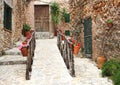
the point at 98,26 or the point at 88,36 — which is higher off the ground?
the point at 98,26

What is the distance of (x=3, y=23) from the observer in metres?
12.8

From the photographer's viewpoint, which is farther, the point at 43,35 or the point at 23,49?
the point at 43,35

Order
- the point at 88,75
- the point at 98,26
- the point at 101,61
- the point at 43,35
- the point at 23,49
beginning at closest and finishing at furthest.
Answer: the point at 88,75, the point at 101,61, the point at 98,26, the point at 23,49, the point at 43,35

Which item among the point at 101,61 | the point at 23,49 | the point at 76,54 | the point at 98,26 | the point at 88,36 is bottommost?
the point at 76,54

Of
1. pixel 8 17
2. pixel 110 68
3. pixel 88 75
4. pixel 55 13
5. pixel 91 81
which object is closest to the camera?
pixel 91 81

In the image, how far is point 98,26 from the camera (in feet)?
33.4

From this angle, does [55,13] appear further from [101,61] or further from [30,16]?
[101,61]

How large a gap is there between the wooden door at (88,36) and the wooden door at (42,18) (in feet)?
30.5

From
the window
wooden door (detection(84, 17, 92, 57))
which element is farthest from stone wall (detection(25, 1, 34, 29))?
wooden door (detection(84, 17, 92, 57))

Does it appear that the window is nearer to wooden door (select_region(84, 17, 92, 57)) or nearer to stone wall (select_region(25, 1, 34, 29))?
wooden door (select_region(84, 17, 92, 57))

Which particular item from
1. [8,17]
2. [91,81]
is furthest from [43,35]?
[91,81]

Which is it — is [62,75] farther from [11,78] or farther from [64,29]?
[64,29]

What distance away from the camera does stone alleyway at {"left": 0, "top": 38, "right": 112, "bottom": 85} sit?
7.51 m

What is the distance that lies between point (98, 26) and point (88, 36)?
151 cm
